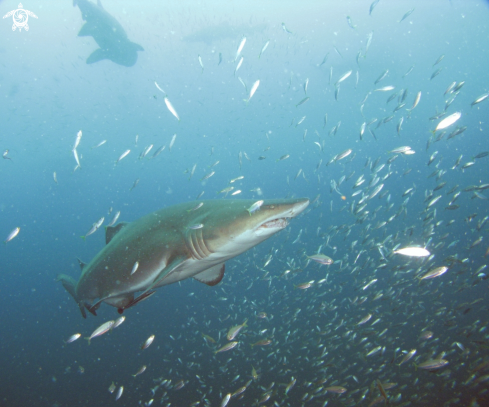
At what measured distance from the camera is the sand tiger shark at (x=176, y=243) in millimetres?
2649

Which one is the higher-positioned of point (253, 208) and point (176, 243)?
point (253, 208)

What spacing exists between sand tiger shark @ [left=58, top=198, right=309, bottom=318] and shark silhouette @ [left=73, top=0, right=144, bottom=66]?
2212 cm

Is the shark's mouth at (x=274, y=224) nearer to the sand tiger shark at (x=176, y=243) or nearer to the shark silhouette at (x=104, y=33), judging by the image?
the sand tiger shark at (x=176, y=243)

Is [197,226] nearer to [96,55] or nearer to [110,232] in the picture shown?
[110,232]

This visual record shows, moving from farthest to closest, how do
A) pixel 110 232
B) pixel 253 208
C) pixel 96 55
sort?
pixel 96 55 → pixel 110 232 → pixel 253 208

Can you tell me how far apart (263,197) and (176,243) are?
124ft

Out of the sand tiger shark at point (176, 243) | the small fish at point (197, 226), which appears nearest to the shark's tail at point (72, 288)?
the sand tiger shark at point (176, 243)

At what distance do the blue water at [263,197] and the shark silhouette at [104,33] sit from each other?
7.63m

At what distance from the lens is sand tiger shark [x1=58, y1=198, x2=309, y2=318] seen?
2649mm

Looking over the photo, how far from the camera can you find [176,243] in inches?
127

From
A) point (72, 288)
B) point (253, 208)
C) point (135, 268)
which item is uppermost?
point (253, 208)

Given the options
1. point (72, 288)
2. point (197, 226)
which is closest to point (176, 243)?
point (197, 226)

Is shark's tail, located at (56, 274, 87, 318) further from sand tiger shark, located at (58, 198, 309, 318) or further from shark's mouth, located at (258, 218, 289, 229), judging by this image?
shark's mouth, located at (258, 218, 289, 229)

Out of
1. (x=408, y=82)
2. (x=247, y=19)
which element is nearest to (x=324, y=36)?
(x=247, y=19)
